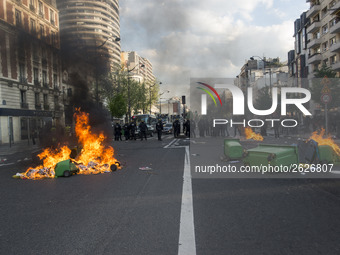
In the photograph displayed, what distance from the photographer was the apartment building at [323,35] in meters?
37.1

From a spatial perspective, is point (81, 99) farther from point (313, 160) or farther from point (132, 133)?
point (132, 133)

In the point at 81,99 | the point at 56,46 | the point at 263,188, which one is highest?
the point at 56,46

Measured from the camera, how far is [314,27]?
4341 centimetres

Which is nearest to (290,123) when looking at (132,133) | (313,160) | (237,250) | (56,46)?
(132,133)

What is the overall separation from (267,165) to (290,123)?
56.2 ft

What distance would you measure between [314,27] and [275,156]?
4333 cm

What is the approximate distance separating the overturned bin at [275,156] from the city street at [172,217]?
0.90 metres

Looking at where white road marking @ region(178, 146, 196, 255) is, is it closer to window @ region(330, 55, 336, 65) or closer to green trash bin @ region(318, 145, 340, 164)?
green trash bin @ region(318, 145, 340, 164)

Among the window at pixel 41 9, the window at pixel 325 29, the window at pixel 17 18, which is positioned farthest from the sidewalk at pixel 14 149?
the window at pixel 325 29

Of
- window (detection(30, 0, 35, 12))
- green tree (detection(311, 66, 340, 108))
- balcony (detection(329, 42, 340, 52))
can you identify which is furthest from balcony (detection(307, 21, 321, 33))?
window (detection(30, 0, 35, 12))

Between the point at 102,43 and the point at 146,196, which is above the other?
the point at 102,43

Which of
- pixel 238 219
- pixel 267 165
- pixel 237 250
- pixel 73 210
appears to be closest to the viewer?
pixel 237 250

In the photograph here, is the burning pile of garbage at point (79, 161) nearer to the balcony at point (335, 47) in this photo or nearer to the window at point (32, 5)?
the window at point (32, 5)

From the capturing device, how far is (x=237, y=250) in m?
3.06
